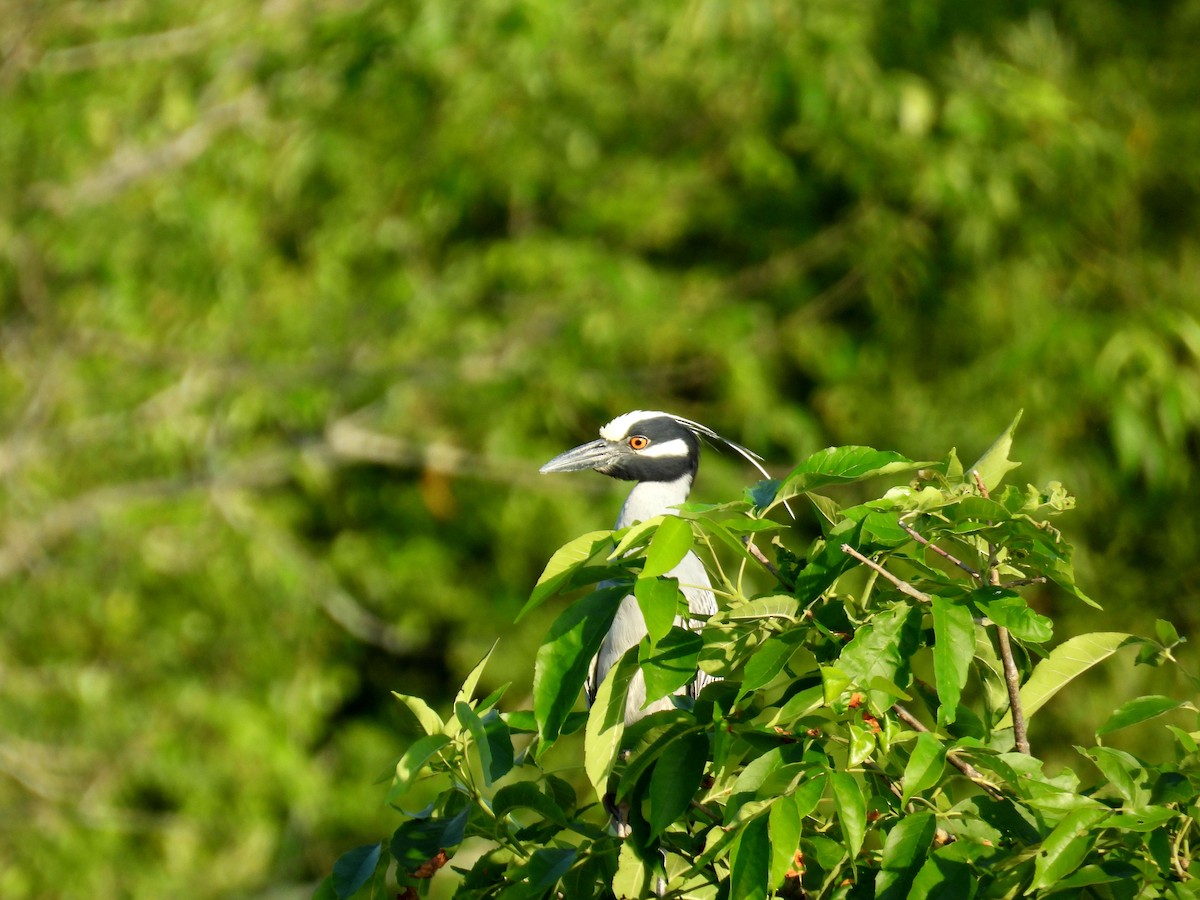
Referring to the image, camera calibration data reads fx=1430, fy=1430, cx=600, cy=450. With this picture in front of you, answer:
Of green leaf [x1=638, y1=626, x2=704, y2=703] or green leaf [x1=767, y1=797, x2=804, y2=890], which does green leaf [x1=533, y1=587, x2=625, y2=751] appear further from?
green leaf [x1=767, y1=797, x2=804, y2=890]

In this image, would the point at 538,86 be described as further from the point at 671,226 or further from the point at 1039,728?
the point at 1039,728

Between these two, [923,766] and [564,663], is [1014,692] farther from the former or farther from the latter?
[564,663]

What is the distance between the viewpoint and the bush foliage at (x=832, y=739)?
4.27 ft

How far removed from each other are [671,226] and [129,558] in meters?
2.62

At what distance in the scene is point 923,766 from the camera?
4.25 ft

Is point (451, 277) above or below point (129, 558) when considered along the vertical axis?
above

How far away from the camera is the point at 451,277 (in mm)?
5891

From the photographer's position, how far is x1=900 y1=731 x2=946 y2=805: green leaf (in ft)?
4.21

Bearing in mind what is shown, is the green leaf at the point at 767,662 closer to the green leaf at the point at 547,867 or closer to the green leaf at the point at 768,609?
the green leaf at the point at 768,609

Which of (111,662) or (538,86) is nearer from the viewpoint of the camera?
(538,86)

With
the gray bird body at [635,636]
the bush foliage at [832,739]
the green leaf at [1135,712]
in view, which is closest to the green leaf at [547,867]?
the bush foliage at [832,739]

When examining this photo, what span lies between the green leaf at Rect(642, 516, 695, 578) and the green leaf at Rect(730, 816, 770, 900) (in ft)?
0.81

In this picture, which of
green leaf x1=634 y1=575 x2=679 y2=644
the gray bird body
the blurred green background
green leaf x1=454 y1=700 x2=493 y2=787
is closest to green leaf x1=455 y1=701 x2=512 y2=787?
green leaf x1=454 y1=700 x2=493 y2=787

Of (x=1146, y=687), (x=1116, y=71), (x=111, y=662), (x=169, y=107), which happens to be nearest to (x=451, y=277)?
(x=169, y=107)
